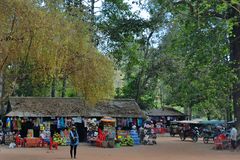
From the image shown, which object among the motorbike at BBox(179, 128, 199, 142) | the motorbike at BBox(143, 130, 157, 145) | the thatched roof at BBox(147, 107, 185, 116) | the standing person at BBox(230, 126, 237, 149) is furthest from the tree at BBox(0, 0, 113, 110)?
the thatched roof at BBox(147, 107, 185, 116)

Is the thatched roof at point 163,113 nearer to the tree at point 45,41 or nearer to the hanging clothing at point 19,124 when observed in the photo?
the hanging clothing at point 19,124

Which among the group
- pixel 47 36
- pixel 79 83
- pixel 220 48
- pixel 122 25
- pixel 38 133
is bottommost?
pixel 38 133

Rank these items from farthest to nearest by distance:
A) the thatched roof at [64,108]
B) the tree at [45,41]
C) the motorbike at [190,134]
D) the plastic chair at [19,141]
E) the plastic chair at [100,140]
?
the motorbike at [190,134] → the thatched roof at [64,108] → the plastic chair at [100,140] → the plastic chair at [19,141] → the tree at [45,41]

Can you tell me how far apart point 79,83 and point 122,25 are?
6.66 m

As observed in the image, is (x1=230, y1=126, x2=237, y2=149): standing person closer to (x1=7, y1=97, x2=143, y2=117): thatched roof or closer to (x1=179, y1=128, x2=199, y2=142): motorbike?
(x1=7, y1=97, x2=143, y2=117): thatched roof

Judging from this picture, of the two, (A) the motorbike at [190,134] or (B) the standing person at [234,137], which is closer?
(B) the standing person at [234,137]

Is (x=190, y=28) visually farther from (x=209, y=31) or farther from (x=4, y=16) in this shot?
(x=4, y=16)

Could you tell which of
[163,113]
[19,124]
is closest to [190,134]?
[19,124]

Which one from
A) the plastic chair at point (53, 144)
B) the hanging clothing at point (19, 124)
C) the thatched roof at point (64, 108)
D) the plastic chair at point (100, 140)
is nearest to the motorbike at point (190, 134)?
the thatched roof at point (64, 108)

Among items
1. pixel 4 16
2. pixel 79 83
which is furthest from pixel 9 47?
pixel 79 83

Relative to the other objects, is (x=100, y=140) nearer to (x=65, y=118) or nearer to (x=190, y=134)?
(x=65, y=118)

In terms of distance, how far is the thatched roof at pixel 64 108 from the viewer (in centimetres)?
2923

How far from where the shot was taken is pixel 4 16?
36.3ft

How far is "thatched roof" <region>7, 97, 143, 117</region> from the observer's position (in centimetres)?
2923
